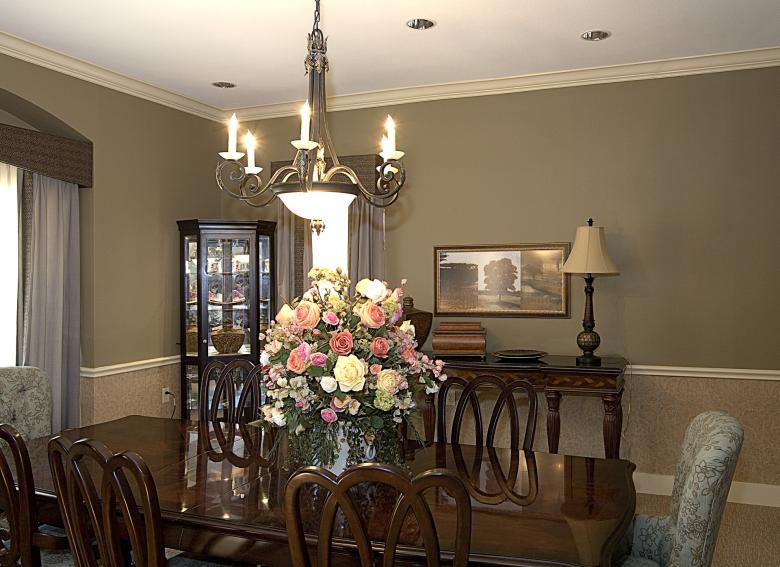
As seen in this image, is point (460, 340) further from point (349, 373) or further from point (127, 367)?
point (349, 373)

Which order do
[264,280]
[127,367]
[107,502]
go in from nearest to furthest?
[107,502]
[127,367]
[264,280]

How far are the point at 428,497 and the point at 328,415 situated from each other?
0.42 metres

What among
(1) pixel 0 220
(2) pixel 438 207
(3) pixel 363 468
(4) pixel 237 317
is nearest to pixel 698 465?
(3) pixel 363 468

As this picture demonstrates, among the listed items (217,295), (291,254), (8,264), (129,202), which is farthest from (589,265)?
(8,264)

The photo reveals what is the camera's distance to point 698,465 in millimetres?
2273

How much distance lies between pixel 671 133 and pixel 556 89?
799 mm

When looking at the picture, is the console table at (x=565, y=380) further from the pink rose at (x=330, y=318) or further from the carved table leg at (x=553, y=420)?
the pink rose at (x=330, y=318)

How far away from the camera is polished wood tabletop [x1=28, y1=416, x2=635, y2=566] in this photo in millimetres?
2039

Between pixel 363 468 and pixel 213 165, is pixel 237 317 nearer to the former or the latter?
pixel 213 165

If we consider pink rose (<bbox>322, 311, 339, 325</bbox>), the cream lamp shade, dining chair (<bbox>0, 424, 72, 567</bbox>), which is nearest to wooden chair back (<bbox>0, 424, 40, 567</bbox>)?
dining chair (<bbox>0, 424, 72, 567</bbox>)

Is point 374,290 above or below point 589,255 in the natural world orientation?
below

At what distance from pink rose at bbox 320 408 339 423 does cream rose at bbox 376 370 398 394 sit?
6.5 inches

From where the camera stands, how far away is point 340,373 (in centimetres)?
235

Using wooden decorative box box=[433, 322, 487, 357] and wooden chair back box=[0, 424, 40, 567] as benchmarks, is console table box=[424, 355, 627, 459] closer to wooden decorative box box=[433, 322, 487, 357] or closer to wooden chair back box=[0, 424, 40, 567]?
wooden decorative box box=[433, 322, 487, 357]
